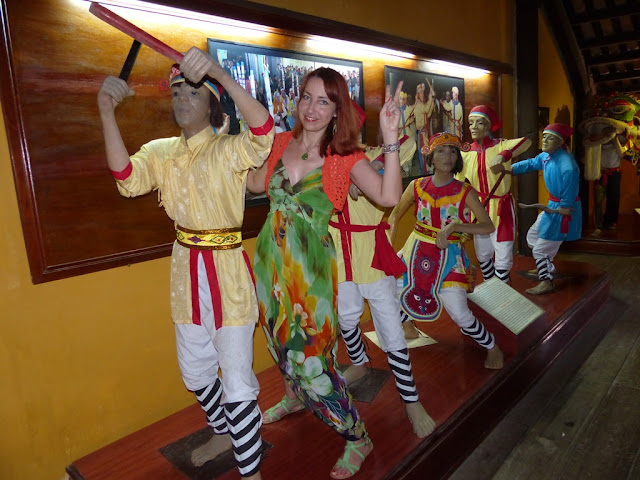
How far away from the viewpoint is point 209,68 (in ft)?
5.02

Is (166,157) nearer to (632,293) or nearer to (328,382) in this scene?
(328,382)

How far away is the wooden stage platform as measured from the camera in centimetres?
223

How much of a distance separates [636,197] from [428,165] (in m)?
6.07

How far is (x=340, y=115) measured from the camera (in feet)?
6.37

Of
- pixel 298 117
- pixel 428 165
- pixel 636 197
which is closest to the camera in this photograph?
pixel 298 117

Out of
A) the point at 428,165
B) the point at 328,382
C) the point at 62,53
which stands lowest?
the point at 328,382

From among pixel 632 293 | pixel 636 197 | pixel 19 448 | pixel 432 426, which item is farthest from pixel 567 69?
pixel 19 448

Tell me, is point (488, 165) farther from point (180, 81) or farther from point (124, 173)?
point (124, 173)

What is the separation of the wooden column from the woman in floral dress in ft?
16.2

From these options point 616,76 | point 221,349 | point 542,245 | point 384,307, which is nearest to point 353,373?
point 384,307

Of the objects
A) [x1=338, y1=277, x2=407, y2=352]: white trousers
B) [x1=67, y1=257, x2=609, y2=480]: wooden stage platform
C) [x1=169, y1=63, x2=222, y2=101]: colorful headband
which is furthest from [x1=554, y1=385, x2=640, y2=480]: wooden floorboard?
[x1=169, y1=63, x2=222, y2=101]: colorful headband

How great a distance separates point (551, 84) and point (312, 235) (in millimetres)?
6856

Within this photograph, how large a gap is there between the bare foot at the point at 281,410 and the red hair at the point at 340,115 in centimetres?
139

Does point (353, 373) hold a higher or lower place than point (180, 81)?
lower
